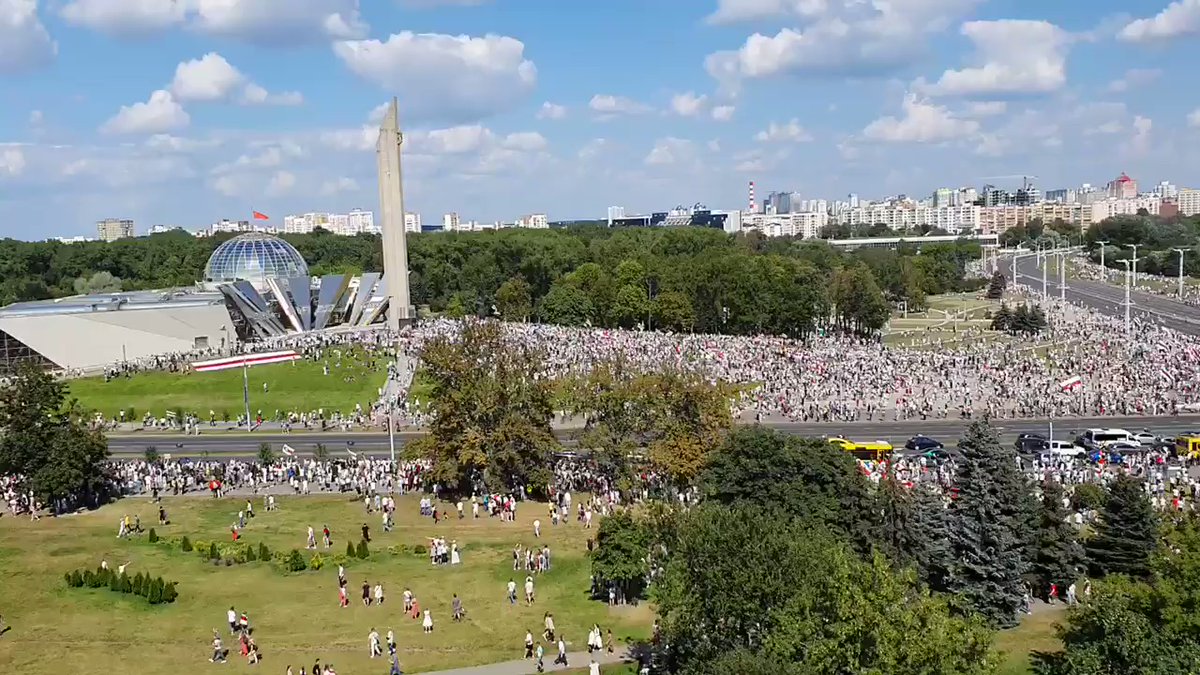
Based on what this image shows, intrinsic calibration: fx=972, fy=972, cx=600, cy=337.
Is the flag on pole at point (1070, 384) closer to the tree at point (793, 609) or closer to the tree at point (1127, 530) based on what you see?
the tree at point (1127, 530)

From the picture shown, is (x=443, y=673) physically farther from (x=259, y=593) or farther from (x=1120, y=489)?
(x=1120, y=489)

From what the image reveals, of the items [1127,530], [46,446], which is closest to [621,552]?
[1127,530]

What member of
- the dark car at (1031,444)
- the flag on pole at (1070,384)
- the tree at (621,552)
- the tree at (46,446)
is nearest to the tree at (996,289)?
the flag on pole at (1070,384)

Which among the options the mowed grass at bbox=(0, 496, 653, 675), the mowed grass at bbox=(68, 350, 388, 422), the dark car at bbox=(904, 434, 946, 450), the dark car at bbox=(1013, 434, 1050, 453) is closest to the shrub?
the mowed grass at bbox=(0, 496, 653, 675)

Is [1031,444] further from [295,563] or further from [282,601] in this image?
[282,601]

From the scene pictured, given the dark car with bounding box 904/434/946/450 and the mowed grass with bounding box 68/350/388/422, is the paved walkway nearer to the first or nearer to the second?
the dark car with bounding box 904/434/946/450
